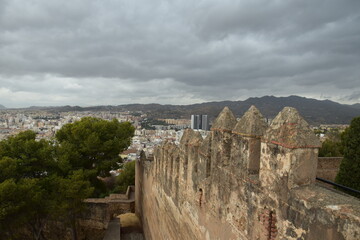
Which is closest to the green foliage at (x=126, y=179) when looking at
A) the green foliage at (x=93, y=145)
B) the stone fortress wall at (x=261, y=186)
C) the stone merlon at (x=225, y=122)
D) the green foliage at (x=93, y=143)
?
the green foliage at (x=93, y=145)

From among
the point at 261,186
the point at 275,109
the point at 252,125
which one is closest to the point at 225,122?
the point at 252,125

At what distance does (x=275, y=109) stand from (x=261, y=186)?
55019 millimetres

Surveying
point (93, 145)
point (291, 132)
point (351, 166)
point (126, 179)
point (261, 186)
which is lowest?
point (126, 179)

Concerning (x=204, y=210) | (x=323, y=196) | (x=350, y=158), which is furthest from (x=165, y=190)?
(x=350, y=158)

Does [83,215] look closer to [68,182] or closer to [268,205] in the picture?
[68,182]

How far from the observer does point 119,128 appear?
15.7m

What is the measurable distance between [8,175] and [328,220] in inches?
496

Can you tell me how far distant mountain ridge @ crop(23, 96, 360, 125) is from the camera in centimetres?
5922

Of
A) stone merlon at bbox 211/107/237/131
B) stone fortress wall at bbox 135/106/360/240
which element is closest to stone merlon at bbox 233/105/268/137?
stone fortress wall at bbox 135/106/360/240

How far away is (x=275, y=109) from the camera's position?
53.1m

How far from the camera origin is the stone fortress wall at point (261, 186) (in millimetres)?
2006

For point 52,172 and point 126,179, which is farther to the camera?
point 126,179

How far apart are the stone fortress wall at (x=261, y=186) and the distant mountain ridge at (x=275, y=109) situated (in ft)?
3.04

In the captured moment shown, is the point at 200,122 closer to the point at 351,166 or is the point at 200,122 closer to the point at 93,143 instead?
the point at 93,143
